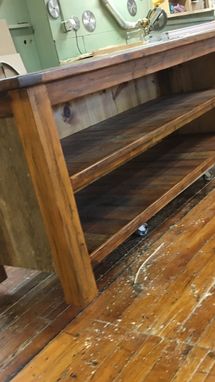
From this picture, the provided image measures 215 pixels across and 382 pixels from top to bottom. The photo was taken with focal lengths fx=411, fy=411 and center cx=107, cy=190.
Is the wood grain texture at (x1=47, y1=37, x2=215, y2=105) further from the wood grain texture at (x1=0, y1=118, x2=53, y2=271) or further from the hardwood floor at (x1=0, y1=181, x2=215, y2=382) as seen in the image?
the hardwood floor at (x1=0, y1=181, x2=215, y2=382)

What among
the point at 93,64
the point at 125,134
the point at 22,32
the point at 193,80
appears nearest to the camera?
the point at 93,64

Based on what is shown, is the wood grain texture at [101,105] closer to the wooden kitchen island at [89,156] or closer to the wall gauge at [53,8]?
the wooden kitchen island at [89,156]

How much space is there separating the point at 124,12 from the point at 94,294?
3.93 meters

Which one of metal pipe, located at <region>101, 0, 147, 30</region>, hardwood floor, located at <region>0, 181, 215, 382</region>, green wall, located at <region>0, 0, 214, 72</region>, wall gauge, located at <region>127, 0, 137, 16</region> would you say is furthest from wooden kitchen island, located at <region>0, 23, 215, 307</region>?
wall gauge, located at <region>127, 0, 137, 16</region>

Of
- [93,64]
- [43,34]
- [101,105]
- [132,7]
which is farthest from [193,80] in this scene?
[132,7]

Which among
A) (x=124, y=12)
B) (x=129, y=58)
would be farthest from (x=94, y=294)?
(x=124, y=12)

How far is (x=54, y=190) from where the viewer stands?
4.32 feet

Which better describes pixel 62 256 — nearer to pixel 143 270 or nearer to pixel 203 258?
pixel 143 270

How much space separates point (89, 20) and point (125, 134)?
267 cm

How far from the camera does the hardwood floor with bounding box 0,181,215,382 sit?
1.13m

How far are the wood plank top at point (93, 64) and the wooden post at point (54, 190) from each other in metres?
Answer: 0.03

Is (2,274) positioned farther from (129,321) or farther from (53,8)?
(53,8)

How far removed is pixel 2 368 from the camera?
1.23 metres

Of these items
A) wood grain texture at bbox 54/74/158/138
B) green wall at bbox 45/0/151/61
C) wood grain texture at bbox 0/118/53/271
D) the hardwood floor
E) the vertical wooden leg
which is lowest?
the hardwood floor
